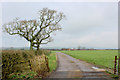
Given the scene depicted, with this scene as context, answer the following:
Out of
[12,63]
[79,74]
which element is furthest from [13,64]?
[79,74]

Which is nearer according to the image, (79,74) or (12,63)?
(12,63)

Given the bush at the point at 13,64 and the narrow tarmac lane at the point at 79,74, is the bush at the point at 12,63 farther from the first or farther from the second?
the narrow tarmac lane at the point at 79,74

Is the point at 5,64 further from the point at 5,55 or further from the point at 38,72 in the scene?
the point at 38,72

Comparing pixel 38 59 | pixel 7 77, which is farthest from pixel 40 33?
pixel 7 77

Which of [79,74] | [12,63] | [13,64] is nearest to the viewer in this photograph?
[12,63]

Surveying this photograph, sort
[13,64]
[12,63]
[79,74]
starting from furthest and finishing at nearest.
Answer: [79,74]
[13,64]
[12,63]

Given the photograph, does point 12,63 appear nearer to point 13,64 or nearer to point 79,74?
point 13,64

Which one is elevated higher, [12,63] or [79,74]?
[12,63]

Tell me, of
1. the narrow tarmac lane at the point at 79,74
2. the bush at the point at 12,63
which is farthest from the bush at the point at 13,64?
the narrow tarmac lane at the point at 79,74

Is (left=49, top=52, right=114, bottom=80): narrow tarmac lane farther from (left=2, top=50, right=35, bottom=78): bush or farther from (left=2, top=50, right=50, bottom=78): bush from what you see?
(left=2, top=50, right=35, bottom=78): bush

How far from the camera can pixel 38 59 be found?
19.5ft

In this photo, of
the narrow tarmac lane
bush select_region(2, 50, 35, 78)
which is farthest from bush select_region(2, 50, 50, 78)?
the narrow tarmac lane

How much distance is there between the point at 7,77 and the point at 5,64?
72 centimetres

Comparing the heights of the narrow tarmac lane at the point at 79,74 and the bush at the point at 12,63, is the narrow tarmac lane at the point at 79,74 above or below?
below
